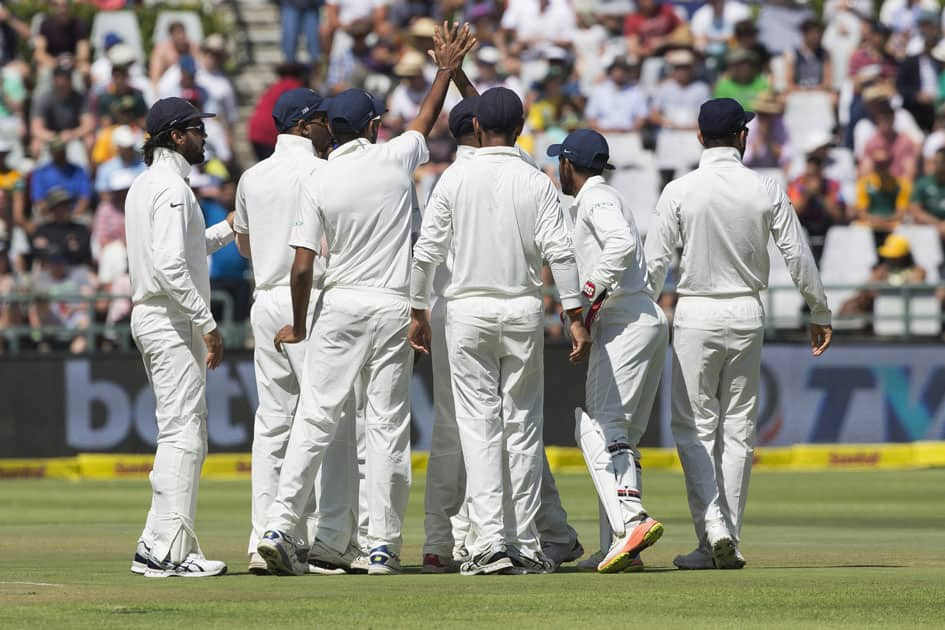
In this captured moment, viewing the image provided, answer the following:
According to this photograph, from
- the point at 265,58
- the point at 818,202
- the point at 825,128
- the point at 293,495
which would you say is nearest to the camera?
the point at 293,495

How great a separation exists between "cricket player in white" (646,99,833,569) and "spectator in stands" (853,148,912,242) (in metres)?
10.6

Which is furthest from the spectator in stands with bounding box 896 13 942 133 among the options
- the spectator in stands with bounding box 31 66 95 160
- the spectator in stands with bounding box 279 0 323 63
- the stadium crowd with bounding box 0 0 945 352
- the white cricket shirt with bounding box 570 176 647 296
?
the white cricket shirt with bounding box 570 176 647 296

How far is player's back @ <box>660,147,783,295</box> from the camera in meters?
9.66

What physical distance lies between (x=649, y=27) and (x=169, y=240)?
14.9m

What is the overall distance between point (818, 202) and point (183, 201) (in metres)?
11.7

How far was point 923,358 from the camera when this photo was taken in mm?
18219

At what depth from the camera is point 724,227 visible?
966 cm

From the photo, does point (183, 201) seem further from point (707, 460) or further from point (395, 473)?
point (707, 460)

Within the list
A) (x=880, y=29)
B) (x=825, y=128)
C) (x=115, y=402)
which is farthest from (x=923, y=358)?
(x=115, y=402)

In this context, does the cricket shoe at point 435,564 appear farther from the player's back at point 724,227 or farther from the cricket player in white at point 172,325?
the player's back at point 724,227

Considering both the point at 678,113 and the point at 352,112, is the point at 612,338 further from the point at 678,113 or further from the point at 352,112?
the point at 678,113

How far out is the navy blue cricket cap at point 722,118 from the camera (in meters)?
9.69

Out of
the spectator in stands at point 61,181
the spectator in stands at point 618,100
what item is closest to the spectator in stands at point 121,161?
the spectator in stands at point 61,181

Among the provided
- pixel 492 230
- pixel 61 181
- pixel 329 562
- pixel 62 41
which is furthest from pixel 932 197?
pixel 329 562
